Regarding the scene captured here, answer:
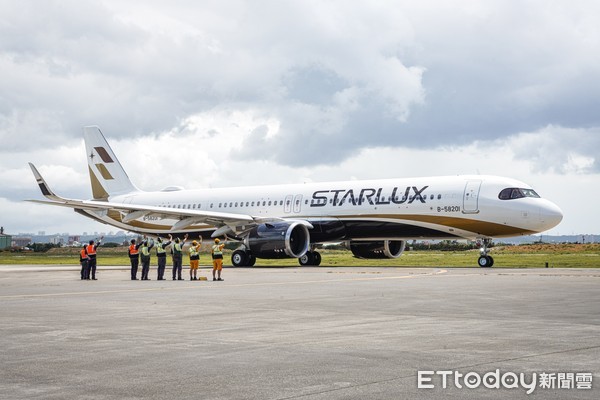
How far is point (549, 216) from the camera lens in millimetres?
35312

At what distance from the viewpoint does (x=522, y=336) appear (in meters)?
11.3

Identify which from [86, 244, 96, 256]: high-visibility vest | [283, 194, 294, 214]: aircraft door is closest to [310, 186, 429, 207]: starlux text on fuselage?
[283, 194, 294, 214]: aircraft door

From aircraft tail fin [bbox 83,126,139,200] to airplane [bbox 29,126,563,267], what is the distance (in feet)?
16.5

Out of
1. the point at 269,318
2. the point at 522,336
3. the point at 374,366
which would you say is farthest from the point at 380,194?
the point at 374,366

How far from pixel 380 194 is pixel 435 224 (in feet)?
10.5

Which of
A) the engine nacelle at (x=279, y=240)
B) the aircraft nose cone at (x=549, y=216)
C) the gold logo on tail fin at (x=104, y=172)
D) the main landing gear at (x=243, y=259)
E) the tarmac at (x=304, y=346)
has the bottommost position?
the tarmac at (x=304, y=346)

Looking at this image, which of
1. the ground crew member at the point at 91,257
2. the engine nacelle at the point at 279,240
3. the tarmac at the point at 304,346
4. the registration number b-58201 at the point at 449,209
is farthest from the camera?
the engine nacelle at the point at 279,240

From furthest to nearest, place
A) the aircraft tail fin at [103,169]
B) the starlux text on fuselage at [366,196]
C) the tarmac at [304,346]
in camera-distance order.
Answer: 1. the aircraft tail fin at [103,169]
2. the starlux text on fuselage at [366,196]
3. the tarmac at [304,346]

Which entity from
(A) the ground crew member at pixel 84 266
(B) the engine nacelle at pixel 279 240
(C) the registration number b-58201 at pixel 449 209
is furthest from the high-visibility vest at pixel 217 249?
(C) the registration number b-58201 at pixel 449 209

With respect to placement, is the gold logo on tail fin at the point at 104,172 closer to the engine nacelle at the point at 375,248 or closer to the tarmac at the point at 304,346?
the engine nacelle at the point at 375,248

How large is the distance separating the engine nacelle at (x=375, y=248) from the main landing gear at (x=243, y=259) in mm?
5617

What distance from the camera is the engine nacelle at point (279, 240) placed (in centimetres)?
3856

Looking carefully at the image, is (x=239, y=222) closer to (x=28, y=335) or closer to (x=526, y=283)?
(x=526, y=283)

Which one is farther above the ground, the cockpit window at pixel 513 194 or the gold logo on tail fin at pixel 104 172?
the gold logo on tail fin at pixel 104 172
